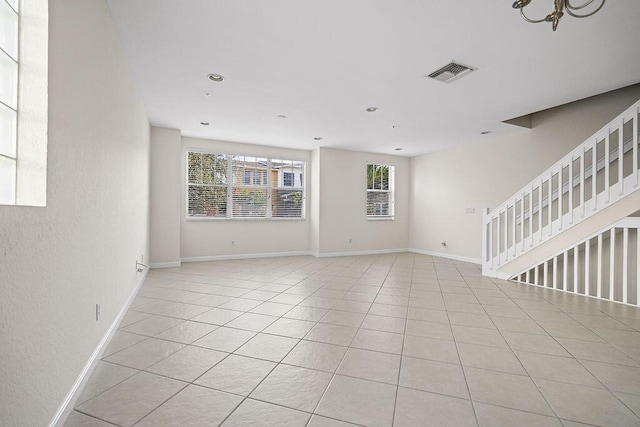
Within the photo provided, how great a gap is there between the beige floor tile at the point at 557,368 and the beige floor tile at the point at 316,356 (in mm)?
1297

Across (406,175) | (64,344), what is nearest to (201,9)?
(64,344)

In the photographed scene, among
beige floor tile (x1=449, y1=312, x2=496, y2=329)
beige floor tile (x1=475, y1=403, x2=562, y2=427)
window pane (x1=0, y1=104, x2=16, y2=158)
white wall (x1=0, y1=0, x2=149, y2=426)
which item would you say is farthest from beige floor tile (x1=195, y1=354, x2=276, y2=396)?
beige floor tile (x1=449, y1=312, x2=496, y2=329)

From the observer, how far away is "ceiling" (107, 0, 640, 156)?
2.29 meters

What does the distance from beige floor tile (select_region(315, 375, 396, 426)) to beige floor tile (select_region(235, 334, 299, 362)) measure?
20.5 inches

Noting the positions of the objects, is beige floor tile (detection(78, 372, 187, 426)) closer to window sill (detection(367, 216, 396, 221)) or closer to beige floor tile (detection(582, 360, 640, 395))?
beige floor tile (detection(582, 360, 640, 395))

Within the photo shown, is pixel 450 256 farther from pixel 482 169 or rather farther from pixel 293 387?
pixel 293 387

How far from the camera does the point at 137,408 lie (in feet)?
5.16

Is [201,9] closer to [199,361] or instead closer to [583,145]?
[199,361]

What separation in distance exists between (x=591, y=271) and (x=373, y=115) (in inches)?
156

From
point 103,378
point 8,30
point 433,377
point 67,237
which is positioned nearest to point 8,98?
point 8,30

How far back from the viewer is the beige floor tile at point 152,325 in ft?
8.50

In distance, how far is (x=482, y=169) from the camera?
246 inches

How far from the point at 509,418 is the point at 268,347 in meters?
1.59

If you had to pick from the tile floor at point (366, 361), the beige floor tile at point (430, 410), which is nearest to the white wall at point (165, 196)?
the tile floor at point (366, 361)
